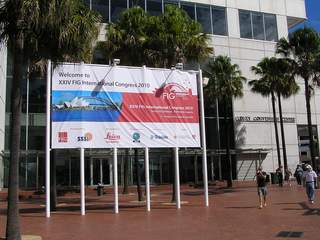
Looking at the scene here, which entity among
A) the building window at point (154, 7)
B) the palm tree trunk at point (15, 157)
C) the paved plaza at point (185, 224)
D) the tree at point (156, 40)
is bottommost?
the paved plaza at point (185, 224)

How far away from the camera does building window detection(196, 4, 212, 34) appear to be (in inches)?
1895

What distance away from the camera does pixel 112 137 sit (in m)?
21.0

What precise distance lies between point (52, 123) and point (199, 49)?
10453mm

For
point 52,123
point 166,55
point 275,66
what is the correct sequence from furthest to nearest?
point 275,66 → point 166,55 → point 52,123

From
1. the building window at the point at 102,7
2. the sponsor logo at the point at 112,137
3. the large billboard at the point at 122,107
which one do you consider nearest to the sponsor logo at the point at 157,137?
the large billboard at the point at 122,107

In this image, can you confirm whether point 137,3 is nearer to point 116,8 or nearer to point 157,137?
point 116,8

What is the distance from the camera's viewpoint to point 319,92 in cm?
5394

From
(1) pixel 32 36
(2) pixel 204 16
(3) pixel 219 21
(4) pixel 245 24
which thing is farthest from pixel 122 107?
(4) pixel 245 24

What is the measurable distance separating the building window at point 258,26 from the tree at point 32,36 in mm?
38683

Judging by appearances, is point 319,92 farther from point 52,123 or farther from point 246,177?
point 52,123

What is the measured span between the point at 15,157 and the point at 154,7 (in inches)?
1405

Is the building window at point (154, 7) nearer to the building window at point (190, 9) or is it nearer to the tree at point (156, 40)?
the building window at point (190, 9)

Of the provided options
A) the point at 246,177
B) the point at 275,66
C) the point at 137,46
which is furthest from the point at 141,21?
the point at 246,177

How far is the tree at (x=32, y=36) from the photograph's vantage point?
12.0m
